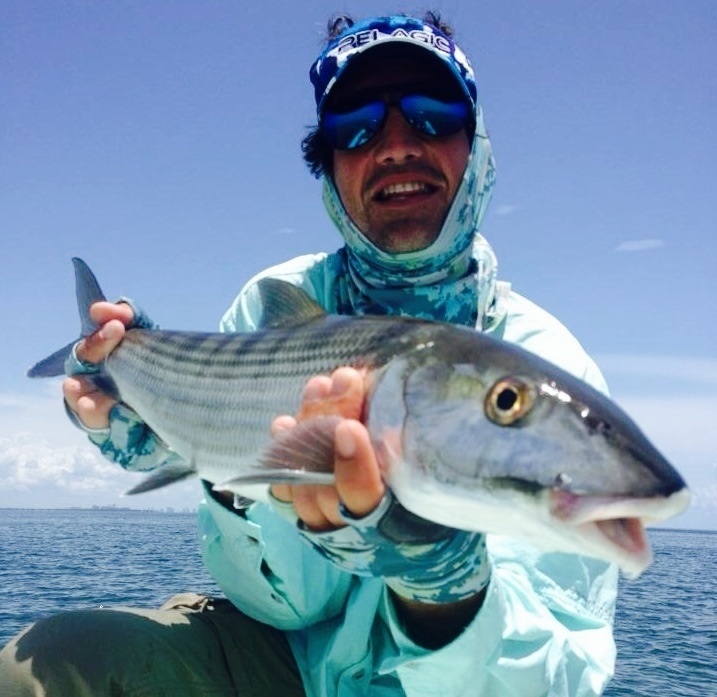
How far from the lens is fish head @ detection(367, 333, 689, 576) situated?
6.38ft

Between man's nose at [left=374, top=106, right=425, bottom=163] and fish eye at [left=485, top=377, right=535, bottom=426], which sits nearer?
fish eye at [left=485, top=377, right=535, bottom=426]

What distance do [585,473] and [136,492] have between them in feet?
8.57

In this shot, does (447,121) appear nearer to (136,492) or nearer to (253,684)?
(136,492)

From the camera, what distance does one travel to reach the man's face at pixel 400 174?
4387 millimetres

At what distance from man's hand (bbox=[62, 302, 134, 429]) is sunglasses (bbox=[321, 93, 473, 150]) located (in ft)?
5.69

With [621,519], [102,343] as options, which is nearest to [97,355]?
[102,343]

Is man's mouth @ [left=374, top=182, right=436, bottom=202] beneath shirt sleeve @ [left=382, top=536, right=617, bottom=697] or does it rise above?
above

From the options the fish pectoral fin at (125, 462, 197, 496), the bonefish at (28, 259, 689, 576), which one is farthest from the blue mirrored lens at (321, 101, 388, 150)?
the fish pectoral fin at (125, 462, 197, 496)

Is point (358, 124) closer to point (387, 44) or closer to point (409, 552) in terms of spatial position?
point (387, 44)

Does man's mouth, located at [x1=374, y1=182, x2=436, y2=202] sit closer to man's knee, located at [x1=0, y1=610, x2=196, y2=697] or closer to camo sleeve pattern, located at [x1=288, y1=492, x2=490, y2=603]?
camo sleeve pattern, located at [x1=288, y1=492, x2=490, y2=603]

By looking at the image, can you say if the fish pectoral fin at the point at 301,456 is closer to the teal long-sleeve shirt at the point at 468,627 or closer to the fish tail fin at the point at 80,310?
the teal long-sleeve shirt at the point at 468,627

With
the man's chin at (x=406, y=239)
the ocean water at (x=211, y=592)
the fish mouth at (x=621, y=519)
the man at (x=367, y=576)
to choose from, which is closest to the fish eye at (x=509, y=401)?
the fish mouth at (x=621, y=519)

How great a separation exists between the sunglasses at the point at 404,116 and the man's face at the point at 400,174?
38 millimetres

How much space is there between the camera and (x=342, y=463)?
236 centimetres
